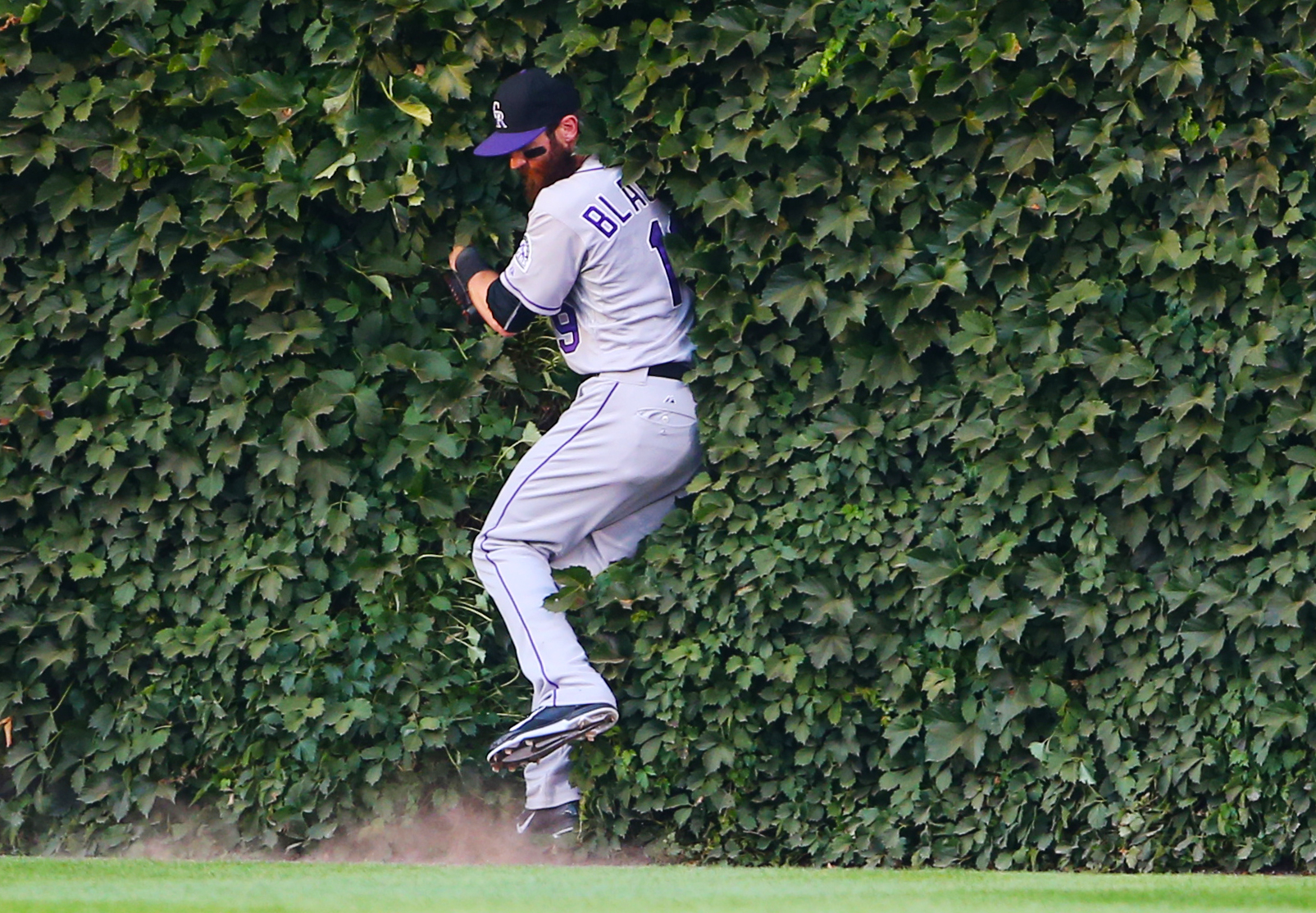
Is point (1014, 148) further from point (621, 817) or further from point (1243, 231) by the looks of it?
point (621, 817)

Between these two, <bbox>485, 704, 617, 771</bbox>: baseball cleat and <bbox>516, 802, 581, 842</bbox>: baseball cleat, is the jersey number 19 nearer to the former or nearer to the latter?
<bbox>485, 704, 617, 771</bbox>: baseball cleat

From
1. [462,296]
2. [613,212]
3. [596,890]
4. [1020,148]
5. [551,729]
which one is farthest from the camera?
[462,296]

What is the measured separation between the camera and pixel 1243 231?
444cm

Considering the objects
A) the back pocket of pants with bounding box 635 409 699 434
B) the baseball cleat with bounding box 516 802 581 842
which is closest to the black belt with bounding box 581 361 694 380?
the back pocket of pants with bounding box 635 409 699 434

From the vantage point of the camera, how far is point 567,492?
196 inches

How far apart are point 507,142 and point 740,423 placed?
1186 millimetres

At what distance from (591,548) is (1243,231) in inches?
91.3

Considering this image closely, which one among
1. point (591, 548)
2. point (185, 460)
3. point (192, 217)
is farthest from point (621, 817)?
point (192, 217)

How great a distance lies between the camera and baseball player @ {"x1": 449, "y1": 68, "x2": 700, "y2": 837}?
485cm

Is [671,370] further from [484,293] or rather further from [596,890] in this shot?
[596,890]

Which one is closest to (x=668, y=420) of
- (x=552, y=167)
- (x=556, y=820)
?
(x=552, y=167)

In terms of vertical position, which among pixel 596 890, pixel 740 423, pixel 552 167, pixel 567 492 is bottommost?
pixel 596 890

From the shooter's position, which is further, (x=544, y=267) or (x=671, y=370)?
(x=671, y=370)

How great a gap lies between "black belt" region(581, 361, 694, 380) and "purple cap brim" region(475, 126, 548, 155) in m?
0.84
